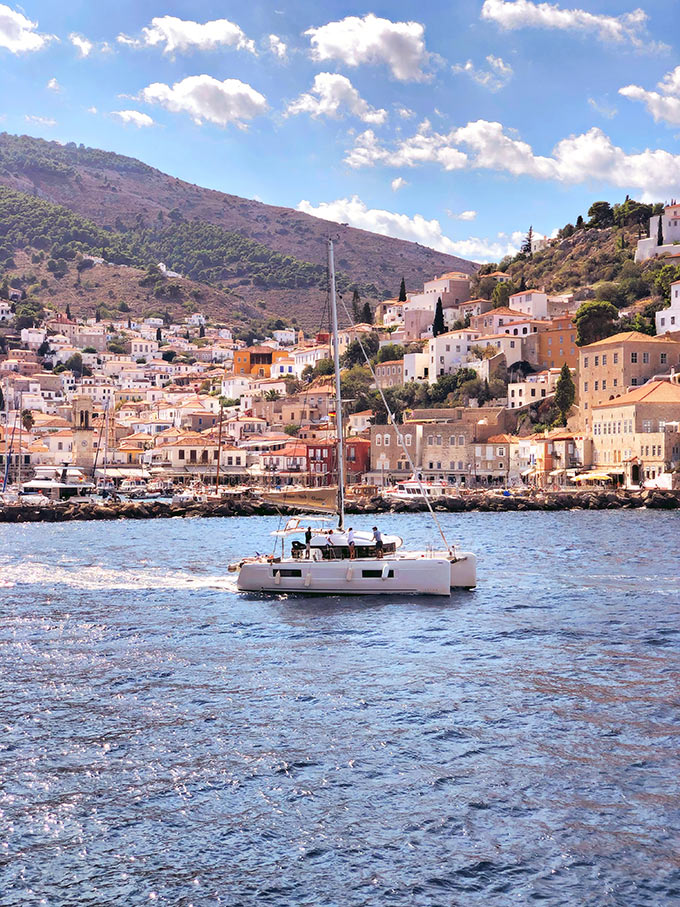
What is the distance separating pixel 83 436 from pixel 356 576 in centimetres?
6287

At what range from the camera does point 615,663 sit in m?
18.8

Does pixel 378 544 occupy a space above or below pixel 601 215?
below

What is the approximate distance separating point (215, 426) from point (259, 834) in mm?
95588

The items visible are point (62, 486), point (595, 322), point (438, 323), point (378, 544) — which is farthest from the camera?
point (438, 323)

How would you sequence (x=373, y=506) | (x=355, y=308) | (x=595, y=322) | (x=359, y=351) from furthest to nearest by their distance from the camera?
(x=355, y=308) → (x=359, y=351) → (x=595, y=322) → (x=373, y=506)

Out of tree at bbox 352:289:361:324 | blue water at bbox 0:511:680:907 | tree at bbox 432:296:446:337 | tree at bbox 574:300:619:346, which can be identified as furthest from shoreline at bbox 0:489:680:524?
tree at bbox 352:289:361:324

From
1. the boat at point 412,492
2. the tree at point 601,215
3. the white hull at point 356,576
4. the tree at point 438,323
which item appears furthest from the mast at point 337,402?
the tree at point 601,215

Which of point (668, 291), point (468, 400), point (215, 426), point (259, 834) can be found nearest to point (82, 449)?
point (215, 426)

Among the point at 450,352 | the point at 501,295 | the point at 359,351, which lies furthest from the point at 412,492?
the point at 501,295

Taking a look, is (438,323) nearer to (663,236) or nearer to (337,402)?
(663,236)

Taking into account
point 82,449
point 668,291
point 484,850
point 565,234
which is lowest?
point 484,850

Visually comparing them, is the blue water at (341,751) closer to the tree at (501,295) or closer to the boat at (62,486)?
the boat at (62,486)

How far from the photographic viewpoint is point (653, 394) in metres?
68.6

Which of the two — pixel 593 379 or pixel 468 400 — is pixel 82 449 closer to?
pixel 468 400
